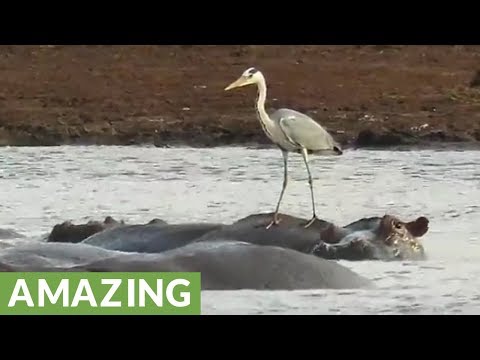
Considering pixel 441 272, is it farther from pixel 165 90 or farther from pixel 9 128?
pixel 9 128

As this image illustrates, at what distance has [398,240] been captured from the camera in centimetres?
917

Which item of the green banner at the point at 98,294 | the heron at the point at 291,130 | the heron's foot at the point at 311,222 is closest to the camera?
the green banner at the point at 98,294

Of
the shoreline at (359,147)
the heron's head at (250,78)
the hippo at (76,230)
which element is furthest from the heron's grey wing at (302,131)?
the shoreline at (359,147)

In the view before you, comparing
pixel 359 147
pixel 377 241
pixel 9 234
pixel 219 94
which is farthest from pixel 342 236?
pixel 9 234

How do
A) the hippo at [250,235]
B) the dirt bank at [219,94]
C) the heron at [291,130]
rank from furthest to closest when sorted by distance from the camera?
the dirt bank at [219,94], the hippo at [250,235], the heron at [291,130]

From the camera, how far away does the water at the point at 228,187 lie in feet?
32.3

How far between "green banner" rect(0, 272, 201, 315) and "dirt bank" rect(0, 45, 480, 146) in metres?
2.29

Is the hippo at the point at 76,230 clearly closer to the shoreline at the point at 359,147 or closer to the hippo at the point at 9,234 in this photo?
the hippo at the point at 9,234

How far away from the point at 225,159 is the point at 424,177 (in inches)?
59.5

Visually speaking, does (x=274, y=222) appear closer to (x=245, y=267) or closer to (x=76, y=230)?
(x=245, y=267)

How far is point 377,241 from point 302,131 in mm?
895

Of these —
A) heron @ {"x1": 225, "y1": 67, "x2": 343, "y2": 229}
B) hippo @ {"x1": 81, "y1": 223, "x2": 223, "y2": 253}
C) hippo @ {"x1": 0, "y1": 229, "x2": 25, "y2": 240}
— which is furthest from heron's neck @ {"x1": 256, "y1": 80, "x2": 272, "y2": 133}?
hippo @ {"x1": 0, "y1": 229, "x2": 25, "y2": 240}

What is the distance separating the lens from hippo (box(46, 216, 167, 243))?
32.0ft

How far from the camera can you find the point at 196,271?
862 cm
